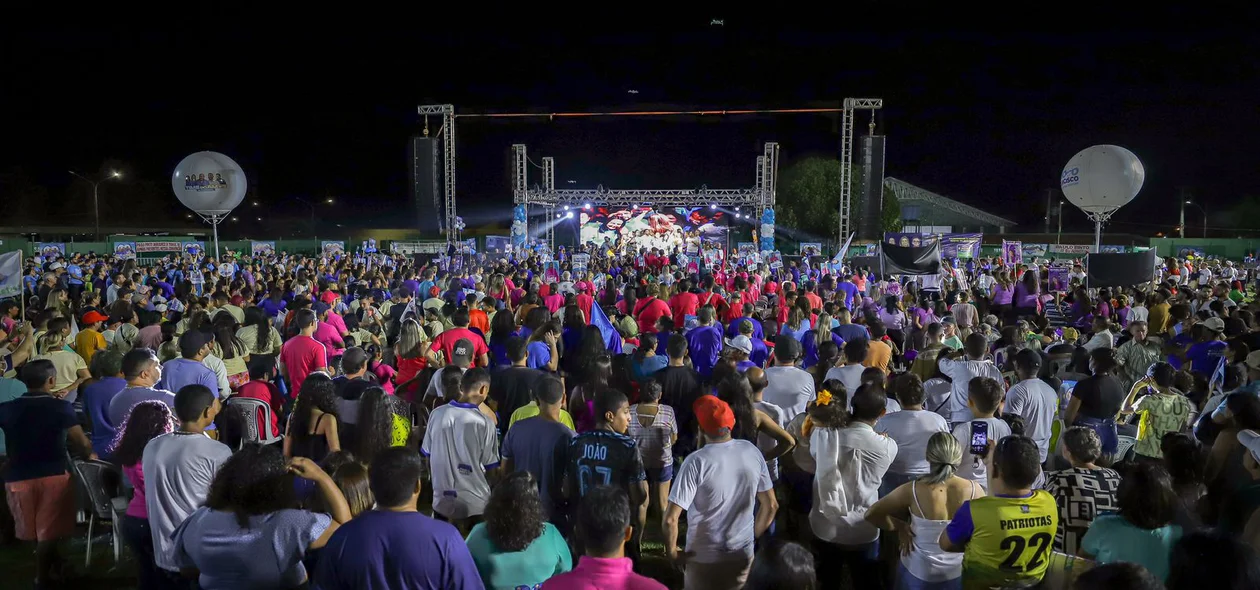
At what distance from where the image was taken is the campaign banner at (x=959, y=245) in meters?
17.8

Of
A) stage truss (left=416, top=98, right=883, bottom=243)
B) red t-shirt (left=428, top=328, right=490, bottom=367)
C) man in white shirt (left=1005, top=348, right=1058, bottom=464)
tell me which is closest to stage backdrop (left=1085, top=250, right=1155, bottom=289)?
man in white shirt (left=1005, top=348, right=1058, bottom=464)

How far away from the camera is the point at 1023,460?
120 inches

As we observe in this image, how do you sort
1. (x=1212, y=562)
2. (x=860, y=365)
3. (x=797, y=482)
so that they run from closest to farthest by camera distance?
(x=1212, y=562)
(x=797, y=482)
(x=860, y=365)

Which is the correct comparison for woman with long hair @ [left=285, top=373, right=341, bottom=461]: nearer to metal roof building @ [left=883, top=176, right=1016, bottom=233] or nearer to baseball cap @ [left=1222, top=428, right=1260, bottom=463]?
→ baseball cap @ [left=1222, top=428, right=1260, bottom=463]

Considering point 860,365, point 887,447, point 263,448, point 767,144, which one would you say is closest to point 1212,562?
point 887,447

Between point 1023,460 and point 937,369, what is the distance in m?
3.63

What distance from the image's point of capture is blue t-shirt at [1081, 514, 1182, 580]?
2.90 meters

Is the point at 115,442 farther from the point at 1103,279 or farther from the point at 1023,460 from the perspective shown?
the point at 1103,279

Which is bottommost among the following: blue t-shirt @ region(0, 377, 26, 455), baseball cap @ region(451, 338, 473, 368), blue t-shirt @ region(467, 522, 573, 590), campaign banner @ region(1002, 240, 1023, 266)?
blue t-shirt @ region(467, 522, 573, 590)

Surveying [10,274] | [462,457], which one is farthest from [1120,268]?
[10,274]

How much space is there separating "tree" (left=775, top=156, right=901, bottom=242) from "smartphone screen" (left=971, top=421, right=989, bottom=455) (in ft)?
130

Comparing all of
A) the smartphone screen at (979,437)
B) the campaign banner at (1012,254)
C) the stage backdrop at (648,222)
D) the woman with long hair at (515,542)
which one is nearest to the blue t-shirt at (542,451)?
the woman with long hair at (515,542)

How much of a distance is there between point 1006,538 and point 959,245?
54.1ft

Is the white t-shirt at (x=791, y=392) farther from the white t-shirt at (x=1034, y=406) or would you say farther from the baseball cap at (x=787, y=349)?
the white t-shirt at (x=1034, y=406)
